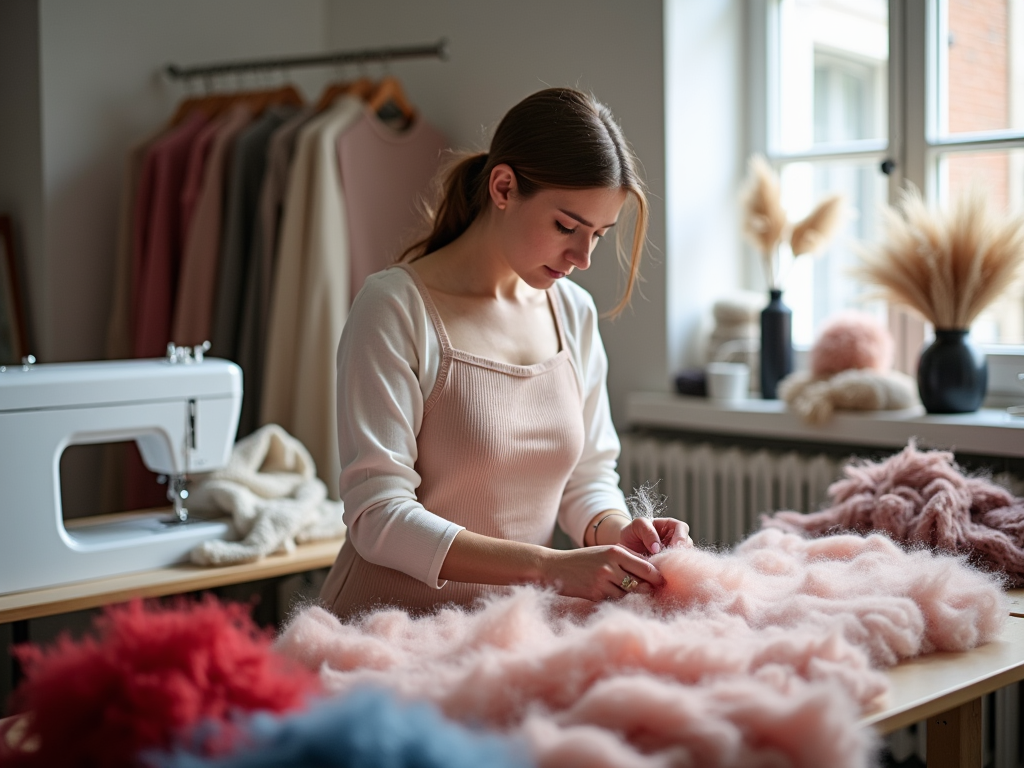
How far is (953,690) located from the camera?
1202mm

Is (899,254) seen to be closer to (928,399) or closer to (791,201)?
(928,399)

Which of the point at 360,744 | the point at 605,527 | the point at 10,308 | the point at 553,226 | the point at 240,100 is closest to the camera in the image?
the point at 360,744

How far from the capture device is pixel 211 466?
228 cm

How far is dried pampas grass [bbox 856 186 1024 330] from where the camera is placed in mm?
2266

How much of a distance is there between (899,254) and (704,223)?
2.40 feet

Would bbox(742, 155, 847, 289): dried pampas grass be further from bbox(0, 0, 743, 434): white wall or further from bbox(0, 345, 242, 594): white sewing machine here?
bbox(0, 345, 242, 594): white sewing machine

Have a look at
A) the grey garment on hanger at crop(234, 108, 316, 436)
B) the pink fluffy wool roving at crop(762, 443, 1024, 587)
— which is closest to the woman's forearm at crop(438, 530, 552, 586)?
the pink fluffy wool roving at crop(762, 443, 1024, 587)

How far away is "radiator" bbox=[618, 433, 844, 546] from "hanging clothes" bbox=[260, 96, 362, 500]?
0.90 meters

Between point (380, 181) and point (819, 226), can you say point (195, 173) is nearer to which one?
point (380, 181)

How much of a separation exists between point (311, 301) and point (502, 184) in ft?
4.95

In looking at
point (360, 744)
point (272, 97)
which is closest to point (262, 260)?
point (272, 97)

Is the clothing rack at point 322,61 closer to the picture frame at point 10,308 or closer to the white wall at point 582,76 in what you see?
the white wall at point 582,76

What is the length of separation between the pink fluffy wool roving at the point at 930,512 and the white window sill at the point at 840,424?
0.48 metres

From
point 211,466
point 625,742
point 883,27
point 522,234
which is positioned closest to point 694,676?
point 625,742
